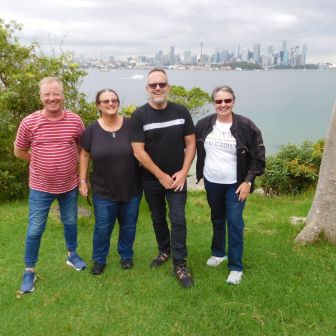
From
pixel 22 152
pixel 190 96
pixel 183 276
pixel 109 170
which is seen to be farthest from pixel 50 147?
pixel 190 96

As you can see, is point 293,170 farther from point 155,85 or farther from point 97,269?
point 155,85

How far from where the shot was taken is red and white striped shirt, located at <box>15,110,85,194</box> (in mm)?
4406

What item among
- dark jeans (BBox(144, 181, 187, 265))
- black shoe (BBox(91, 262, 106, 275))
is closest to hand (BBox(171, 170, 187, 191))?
dark jeans (BBox(144, 181, 187, 265))

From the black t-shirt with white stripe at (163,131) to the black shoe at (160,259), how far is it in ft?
4.12

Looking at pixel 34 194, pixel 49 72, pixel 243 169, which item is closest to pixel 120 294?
pixel 34 194

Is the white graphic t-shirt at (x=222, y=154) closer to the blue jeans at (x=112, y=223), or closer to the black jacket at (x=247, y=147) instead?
the black jacket at (x=247, y=147)

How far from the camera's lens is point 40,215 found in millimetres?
4645

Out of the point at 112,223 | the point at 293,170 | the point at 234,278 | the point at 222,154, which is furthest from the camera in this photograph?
the point at 293,170

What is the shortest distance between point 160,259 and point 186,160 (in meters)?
1.38

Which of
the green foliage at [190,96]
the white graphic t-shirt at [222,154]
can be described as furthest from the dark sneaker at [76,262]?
the green foliage at [190,96]

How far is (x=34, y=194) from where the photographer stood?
459cm

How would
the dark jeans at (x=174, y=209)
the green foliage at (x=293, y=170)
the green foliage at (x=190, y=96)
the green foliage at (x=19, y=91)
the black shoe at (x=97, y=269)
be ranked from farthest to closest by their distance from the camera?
the green foliage at (x=190, y=96)
the green foliage at (x=293, y=170)
the green foliage at (x=19, y=91)
the black shoe at (x=97, y=269)
the dark jeans at (x=174, y=209)

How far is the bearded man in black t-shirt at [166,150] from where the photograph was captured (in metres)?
4.41

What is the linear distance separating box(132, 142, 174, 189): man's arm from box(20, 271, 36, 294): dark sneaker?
1.81m
